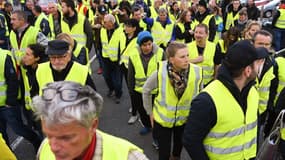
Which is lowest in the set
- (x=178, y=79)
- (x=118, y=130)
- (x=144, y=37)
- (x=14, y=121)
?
(x=118, y=130)

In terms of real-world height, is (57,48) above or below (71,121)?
below

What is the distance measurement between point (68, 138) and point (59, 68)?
246cm

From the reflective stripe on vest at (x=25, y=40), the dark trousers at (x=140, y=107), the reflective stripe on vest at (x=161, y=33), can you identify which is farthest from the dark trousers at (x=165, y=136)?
the reflective stripe on vest at (x=161, y=33)

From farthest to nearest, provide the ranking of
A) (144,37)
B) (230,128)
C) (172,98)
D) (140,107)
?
(140,107) < (144,37) < (172,98) < (230,128)

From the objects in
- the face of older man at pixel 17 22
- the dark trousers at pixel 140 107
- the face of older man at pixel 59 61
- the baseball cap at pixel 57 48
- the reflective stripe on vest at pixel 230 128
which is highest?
the face of older man at pixel 17 22

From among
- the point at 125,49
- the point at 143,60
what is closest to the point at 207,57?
the point at 143,60

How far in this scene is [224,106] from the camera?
254cm

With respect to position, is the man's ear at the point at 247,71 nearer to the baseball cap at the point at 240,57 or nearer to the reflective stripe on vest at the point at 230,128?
the baseball cap at the point at 240,57

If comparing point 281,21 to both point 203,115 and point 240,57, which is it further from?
point 203,115

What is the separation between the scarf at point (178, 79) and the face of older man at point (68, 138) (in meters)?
2.09

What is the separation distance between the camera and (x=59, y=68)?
395 centimetres

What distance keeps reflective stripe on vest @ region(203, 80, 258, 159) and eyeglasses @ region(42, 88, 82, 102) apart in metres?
1.22

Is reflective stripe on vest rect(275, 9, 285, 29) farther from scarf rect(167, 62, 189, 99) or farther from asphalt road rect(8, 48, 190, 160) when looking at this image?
scarf rect(167, 62, 189, 99)

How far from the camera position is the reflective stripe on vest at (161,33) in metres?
7.65
